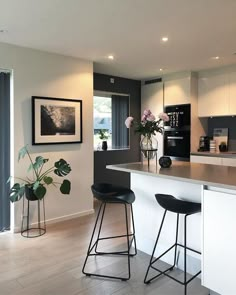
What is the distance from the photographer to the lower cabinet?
2.04 meters

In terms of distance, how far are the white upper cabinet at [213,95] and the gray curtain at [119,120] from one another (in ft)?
5.38

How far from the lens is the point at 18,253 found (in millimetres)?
3129

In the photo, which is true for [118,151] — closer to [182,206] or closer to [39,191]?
[39,191]

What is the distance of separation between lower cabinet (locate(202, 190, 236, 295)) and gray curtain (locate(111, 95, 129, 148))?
13.1 ft

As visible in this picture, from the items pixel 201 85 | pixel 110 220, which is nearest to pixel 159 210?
pixel 110 220

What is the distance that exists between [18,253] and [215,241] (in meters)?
2.16

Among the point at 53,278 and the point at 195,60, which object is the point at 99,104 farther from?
the point at 53,278

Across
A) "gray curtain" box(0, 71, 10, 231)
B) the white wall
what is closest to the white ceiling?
the white wall

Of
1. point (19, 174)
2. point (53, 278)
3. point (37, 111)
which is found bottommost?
point (53, 278)

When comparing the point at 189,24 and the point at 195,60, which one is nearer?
the point at 189,24

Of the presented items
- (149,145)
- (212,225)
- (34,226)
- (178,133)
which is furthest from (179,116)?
(212,225)

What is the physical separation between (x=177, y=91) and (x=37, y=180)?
3.25 meters

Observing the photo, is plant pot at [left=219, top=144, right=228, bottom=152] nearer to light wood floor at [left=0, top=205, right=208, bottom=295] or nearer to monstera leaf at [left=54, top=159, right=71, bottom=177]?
light wood floor at [left=0, top=205, right=208, bottom=295]

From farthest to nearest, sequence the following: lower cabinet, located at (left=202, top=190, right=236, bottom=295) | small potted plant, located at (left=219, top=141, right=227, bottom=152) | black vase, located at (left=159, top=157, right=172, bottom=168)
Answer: small potted plant, located at (left=219, top=141, right=227, bottom=152), black vase, located at (left=159, top=157, right=172, bottom=168), lower cabinet, located at (left=202, top=190, right=236, bottom=295)
